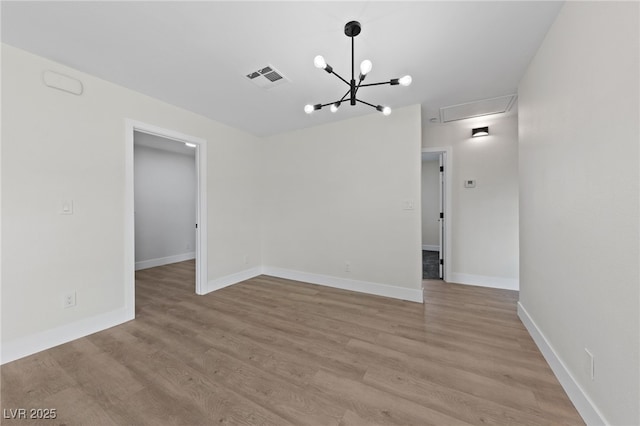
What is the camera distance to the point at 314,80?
2.48 m

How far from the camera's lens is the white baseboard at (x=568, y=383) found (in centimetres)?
127

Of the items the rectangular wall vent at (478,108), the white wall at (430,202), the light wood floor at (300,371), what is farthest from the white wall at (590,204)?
the white wall at (430,202)

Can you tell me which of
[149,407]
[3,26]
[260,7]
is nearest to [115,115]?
[3,26]

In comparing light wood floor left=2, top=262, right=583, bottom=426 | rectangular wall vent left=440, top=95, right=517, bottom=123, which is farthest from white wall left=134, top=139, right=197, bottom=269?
rectangular wall vent left=440, top=95, right=517, bottom=123

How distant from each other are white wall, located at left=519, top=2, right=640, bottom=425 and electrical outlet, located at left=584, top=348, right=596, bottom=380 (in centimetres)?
3

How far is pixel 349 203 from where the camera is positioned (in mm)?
3621

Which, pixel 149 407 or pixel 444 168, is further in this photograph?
pixel 444 168

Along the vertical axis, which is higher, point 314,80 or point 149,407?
point 314,80

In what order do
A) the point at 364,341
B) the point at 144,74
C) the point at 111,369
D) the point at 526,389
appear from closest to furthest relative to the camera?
1. the point at 526,389
2. the point at 111,369
3. the point at 364,341
4. the point at 144,74

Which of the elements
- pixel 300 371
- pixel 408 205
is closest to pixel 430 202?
pixel 408 205

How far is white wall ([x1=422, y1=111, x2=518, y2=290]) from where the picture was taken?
3561 millimetres

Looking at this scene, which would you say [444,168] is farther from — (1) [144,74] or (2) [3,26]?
(2) [3,26]

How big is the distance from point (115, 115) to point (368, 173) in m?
3.11

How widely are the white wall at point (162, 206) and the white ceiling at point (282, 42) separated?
2.89m
